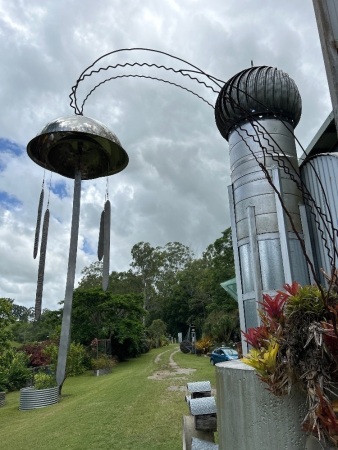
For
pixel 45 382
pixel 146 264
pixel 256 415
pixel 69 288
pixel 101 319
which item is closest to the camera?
pixel 256 415

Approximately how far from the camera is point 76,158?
408 inches

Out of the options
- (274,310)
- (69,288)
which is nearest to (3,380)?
(69,288)

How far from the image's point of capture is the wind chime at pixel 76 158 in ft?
27.8

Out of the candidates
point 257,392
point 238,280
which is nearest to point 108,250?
point 238,280

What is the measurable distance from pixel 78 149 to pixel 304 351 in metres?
9.09

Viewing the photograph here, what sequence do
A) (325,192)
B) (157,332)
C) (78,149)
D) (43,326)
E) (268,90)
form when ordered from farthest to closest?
(157,332)
(43,326)
(78,149)
(268,90)
(325,192)

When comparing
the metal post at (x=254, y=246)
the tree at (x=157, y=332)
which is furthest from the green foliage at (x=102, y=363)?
the metal post at (x=254, y=246)

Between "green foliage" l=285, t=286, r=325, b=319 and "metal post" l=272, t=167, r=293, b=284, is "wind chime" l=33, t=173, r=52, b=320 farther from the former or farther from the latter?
"green foliage" l=285, t=286, r=325, b=319

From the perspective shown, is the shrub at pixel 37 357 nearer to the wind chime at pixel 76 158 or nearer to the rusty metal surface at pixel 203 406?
the wind chime at pixel 76 158

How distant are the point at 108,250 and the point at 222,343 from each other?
1937 centimetres

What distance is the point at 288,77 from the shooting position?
8.26 metres

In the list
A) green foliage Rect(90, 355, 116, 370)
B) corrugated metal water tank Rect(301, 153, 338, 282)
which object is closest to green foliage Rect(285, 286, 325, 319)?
corrugated metal water tank Rect(301, 153, 338, 282)

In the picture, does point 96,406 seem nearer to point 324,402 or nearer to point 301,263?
point 301,263

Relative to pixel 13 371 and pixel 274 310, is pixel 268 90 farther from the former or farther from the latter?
pixel 13 371
